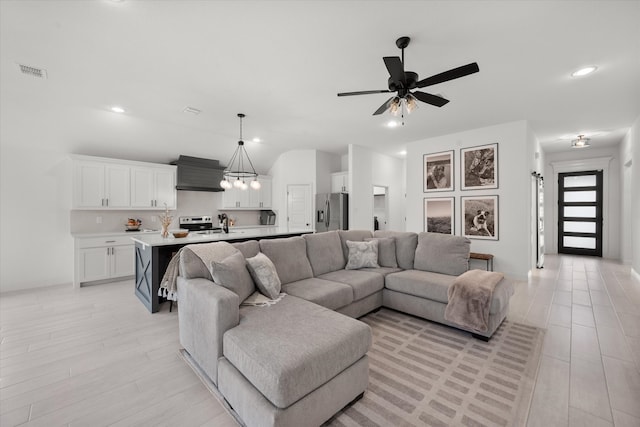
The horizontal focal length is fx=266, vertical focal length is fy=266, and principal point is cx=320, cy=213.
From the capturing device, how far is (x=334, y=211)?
6.54 metres

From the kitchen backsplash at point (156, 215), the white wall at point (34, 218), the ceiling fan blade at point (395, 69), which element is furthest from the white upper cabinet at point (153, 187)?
the ceiling fan blade at point (395, 69)

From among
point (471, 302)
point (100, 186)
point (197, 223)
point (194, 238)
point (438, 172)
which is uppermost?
point (438, 172)

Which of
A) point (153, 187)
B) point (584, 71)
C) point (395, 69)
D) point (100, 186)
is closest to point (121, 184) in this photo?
Answer: point (100, 186)

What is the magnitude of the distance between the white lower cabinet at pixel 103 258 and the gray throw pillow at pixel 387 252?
4.69m

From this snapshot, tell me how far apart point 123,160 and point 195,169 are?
4.39 ft

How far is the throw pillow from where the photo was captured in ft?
12.0

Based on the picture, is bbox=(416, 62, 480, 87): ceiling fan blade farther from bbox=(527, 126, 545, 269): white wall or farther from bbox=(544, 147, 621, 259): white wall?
bbox=(544, 147, 621, 259): white wall

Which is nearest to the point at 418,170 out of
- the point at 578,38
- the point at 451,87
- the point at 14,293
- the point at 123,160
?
the point at 451,87

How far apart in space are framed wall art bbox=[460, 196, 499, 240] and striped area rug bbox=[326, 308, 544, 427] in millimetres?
2502

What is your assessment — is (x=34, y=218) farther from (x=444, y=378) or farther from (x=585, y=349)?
(x=585, y=349)

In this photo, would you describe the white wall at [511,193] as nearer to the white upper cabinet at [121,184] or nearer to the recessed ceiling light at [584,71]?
the recessed ceiling light at [584,71]

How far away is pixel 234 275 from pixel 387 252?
7.55 ft

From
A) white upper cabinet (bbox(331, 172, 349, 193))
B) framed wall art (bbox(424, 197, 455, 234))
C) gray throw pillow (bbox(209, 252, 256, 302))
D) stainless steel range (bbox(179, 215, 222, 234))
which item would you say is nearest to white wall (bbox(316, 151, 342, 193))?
white upper cabinet (bbox(331, 172, 349, 193))

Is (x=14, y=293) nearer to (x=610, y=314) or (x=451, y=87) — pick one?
(x=451, y=87)
